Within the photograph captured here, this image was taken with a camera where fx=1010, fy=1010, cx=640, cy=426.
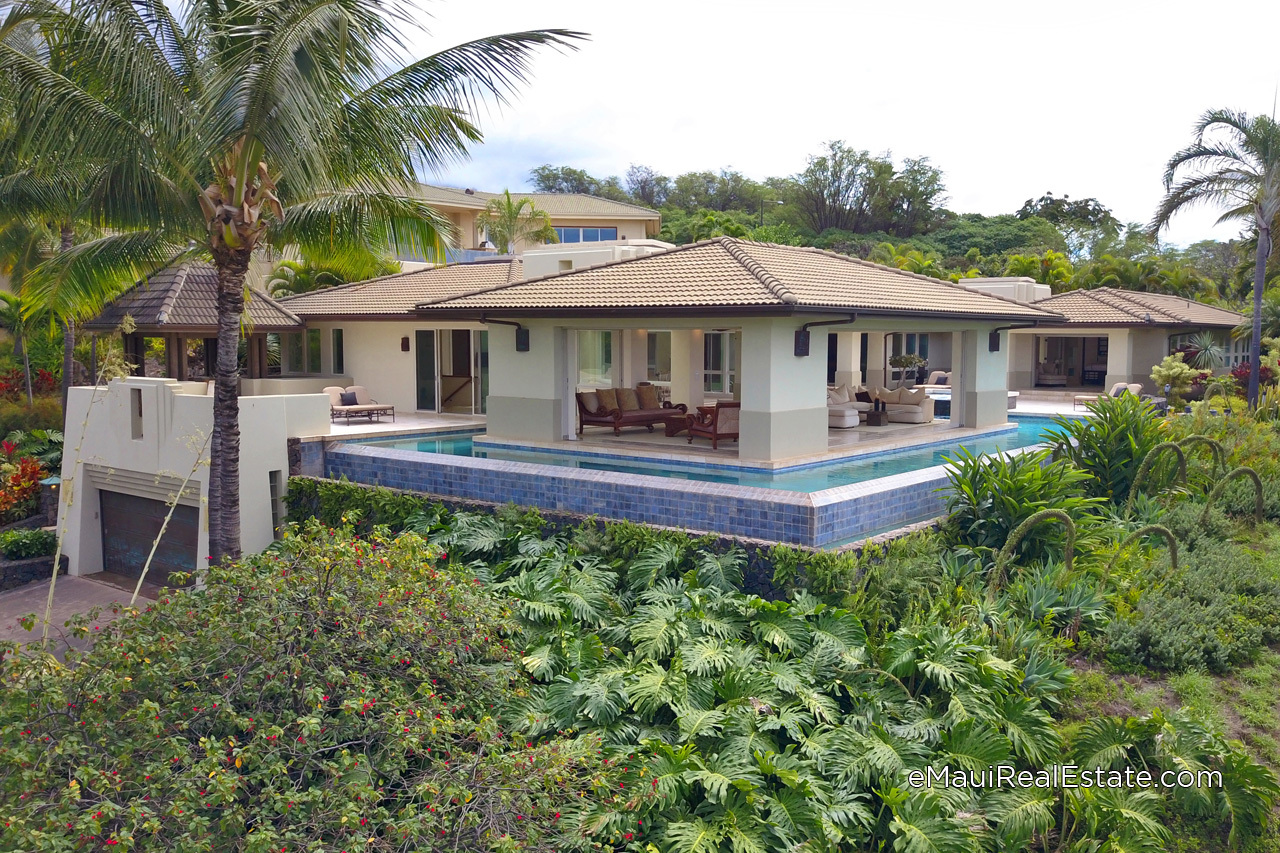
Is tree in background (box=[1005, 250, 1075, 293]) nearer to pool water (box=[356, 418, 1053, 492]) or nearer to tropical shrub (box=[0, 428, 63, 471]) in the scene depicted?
pool water (box=[356, 418, 1053, 492])

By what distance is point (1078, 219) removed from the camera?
69.4 metres

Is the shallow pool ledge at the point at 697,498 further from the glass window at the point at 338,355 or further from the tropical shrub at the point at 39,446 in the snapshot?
the tropical shrub at the point at 39,446

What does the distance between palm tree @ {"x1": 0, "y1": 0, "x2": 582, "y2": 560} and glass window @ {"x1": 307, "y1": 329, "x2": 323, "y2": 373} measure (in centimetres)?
1220

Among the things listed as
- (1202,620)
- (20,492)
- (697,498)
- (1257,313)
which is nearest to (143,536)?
(20,492)

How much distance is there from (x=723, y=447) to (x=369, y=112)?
8266 mm

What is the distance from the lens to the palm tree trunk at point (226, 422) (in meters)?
12.9

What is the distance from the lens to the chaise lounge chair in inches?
877

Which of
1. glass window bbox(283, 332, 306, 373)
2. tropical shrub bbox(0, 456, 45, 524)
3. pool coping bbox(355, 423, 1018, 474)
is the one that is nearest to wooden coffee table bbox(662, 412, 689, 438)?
pool coping bbox(355, 423, 1018, 474)

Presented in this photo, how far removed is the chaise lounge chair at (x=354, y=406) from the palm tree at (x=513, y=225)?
70.5 ft

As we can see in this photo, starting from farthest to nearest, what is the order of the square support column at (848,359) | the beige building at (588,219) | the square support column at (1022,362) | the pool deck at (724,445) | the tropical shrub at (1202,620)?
the beige building at (588,219), the square support column at (1022,362), the square support column at (848,359), the pool deck at (724,445), the tropical shrub at (1202,620)

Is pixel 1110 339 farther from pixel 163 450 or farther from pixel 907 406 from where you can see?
pixel 163 450

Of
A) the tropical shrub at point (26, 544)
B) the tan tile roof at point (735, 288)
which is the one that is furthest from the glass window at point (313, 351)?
the tan tile roof at point (735, 288)

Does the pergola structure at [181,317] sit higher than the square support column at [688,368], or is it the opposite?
the pergola structure at [181,317]

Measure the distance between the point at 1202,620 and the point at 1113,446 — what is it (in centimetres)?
489
